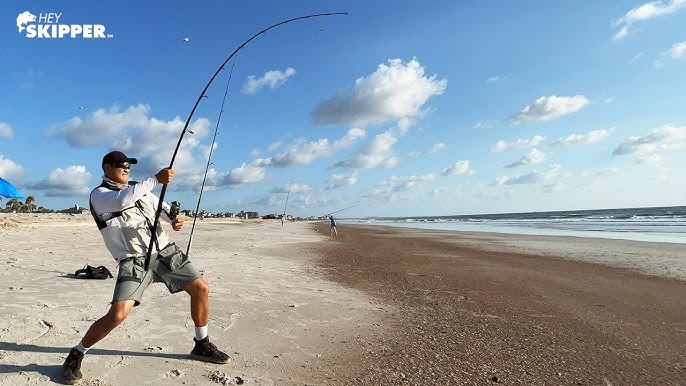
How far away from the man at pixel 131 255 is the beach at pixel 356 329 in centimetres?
27

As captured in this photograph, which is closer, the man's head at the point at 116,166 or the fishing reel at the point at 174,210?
the man's head at the point at 116,166

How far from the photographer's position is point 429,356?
4578 millimetres

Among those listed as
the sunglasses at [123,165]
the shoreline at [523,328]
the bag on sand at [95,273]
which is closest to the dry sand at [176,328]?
the bag on sand at [95,273]

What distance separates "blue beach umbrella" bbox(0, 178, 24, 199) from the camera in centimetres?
1086

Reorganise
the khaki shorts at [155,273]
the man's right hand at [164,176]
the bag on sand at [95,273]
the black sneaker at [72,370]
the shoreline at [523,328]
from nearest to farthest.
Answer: the black sneaker at [72,370] → the khaki shorts at [155,273] → the man's right hand at [164,176] → the shoreline at [523,328] → the bag on sand at [95,273]

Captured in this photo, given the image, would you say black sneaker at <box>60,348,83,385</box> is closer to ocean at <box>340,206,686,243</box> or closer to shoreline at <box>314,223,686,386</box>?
shoreline at <box>314,223,686,386</box>

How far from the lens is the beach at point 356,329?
13.0 feet

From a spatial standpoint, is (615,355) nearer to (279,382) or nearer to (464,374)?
(464,374)

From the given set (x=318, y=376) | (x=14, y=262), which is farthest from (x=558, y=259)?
(x=14, y=262)

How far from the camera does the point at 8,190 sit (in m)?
11.1

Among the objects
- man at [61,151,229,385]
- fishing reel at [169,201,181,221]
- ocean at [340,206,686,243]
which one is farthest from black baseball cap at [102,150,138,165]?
ocean at [340,206,686,243]

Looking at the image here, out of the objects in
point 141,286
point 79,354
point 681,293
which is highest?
point 141,286

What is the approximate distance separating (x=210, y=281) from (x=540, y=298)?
6624mm

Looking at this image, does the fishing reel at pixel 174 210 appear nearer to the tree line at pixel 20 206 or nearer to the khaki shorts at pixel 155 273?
the khaki shorts at pixel 155 273
